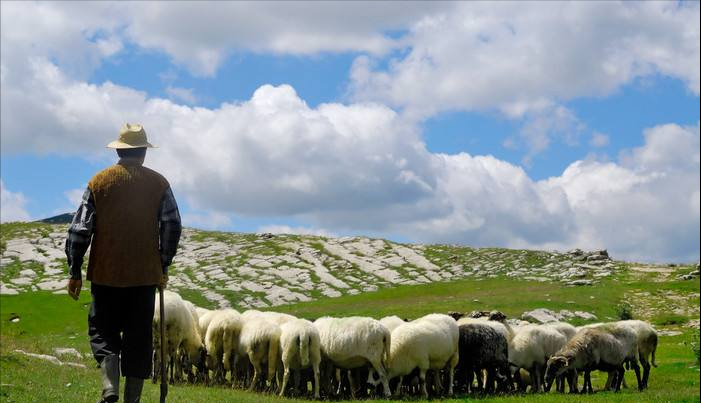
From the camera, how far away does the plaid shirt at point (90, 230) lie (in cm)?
961

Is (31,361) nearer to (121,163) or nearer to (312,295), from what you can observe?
(121,163)

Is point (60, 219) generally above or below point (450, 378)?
above

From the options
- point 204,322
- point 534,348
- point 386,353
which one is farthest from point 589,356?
point 204,322

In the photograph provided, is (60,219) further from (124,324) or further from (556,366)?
(124,324)

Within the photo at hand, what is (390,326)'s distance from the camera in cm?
2548

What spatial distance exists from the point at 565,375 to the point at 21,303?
51340 mm

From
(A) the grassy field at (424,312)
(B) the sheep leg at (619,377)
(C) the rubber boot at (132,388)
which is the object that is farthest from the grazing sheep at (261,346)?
(C) the rubber boot at (132,388)

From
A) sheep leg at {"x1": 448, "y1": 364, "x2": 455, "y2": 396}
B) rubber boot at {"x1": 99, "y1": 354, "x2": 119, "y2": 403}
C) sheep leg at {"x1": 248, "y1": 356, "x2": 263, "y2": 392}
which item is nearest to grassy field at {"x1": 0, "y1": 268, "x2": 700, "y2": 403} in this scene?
sheep leg at {"x1": 248, "y1": 356, "x2": 263, "y2": 392}

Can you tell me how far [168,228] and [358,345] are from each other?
12699 mm

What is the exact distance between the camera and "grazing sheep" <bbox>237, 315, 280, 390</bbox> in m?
22.5

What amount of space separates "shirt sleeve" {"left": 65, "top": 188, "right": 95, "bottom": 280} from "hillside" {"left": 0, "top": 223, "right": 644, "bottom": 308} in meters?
56.8

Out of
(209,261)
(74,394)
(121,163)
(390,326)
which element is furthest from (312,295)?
(121,163)

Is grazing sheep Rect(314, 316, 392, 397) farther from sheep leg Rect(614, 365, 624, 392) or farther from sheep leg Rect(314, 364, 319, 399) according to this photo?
sheep leg Rect(614, 365, 624, 392)

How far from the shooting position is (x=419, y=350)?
22.3 meters
